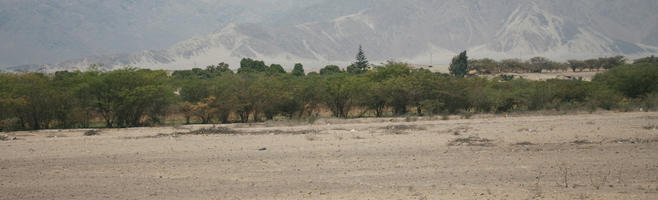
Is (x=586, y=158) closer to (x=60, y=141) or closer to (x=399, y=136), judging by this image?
(x=399, y=136)

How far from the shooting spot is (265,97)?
3725 centimetres

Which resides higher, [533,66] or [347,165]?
[533,66]

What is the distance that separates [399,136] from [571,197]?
12.1m

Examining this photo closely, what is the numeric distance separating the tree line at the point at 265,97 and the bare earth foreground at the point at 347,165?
27.4 ft

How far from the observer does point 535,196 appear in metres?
12.0

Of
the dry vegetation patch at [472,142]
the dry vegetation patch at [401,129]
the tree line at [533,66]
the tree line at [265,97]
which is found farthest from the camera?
the tree line at [533,66]

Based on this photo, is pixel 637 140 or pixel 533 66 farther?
pixel 533 66

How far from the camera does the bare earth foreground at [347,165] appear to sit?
12859 millimetres

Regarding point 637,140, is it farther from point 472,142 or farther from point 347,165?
point 347,165

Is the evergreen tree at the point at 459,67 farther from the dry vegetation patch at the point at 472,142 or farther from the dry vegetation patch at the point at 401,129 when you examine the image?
the dry vegetation patch at the point at 472,142

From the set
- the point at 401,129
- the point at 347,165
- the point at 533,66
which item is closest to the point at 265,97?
the point at 401,129

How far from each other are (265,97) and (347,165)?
21.7 meters

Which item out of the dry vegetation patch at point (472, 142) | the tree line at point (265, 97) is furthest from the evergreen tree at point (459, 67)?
the dry vegetation patch at point (472, 142)

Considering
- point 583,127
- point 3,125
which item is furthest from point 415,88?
point 3,125
